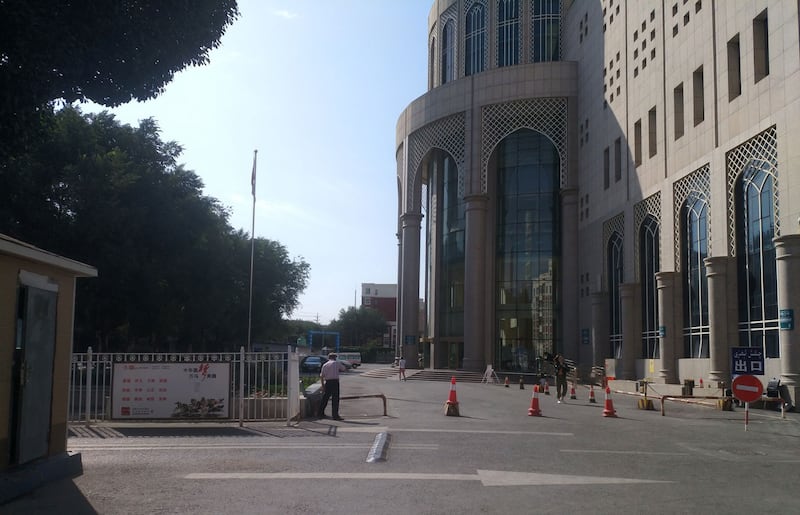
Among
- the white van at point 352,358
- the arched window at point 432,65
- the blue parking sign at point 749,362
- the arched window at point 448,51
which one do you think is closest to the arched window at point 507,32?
the arched window at point 448,51

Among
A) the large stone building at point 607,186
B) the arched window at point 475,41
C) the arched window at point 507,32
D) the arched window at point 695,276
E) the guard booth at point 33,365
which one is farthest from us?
the arched window at point 475,41

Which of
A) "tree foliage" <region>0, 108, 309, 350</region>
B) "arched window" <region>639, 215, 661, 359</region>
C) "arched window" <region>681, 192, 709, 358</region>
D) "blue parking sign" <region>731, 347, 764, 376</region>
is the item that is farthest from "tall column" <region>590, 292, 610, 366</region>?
"blue parking sign" <region>731, 347, 764, 376</region>

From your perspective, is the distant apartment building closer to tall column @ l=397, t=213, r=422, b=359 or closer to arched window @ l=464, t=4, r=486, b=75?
tall column @ l=397, t=213, r=422, b=359

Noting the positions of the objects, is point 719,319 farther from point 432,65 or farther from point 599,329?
point 432,65

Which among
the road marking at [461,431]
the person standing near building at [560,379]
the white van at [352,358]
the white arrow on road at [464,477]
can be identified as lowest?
the white van at [352,358]

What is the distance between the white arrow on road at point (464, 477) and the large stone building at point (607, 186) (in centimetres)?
1470

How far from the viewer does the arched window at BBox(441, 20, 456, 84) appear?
187 feet

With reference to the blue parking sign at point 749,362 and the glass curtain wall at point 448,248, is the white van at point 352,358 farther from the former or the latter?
the blue parking sign at point 749,362

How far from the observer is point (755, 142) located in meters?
24.7

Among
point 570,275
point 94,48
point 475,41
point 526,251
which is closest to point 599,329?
point 570,275

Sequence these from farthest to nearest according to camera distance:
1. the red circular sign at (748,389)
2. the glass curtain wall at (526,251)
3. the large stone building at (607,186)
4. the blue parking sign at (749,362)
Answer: the glass curtain wall at (526,251) → the large stone building at (607,186) → the blue parking sign at (749,362) → the red circular sign at (748,389)

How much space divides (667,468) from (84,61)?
34.4 ft

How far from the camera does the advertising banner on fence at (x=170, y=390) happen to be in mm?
15688

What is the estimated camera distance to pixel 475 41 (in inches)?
2159
